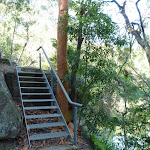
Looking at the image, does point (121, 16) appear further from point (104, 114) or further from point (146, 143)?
point (146, 143)

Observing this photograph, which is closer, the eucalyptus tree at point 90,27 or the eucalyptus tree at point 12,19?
the eucalyptus tree at point 90,27

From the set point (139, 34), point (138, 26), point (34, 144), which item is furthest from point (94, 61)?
point (138, 26)

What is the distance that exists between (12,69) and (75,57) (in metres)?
2.61

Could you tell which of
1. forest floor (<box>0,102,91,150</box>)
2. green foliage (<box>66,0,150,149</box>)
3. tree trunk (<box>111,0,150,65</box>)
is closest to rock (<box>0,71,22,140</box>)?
forest floor (<box>0,102,91,150</box>)

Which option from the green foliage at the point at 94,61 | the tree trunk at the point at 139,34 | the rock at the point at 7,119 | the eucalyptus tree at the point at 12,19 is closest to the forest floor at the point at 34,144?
the rock at the point at 7,119

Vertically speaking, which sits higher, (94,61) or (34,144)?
(94,61)

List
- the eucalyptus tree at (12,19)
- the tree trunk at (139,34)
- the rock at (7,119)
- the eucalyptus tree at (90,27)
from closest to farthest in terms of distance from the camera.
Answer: the rock at (7,119) < the eucalyptus tree at (90,27) < the tree trunk at (139,34) < the eucalyptus tree at (12,19)

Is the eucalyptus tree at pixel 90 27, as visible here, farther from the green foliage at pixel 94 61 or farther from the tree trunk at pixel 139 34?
the tree trunk at pixel 139 34

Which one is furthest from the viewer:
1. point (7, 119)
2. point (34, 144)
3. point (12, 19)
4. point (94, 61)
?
point (12, 19)

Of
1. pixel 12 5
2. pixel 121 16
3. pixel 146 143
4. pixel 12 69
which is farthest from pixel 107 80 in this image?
pixel 12 5

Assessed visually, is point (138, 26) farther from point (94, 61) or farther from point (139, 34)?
point (94, 61)

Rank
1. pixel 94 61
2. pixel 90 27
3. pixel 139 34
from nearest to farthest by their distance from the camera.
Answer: pixel 90 27, pixel 94 61, pixel 139 34

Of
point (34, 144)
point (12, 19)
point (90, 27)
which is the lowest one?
point (34, 144)

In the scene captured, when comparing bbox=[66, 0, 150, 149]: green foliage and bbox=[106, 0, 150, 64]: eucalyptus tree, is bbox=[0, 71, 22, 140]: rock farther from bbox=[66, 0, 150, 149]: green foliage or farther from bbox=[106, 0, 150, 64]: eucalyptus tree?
bbox=[106, 0, 150, 64]: eucalyptus tree
